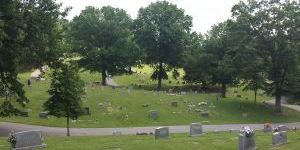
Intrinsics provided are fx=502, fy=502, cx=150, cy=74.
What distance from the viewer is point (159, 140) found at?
29344mm

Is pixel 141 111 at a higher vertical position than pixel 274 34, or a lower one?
lower

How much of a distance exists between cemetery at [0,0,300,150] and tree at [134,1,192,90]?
0.18 meters

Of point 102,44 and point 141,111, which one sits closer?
point 141,111

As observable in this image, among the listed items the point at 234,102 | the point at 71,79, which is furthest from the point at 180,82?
the point at 71,79

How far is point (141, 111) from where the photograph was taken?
169 feet

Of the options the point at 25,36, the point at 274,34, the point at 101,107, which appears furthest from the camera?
the point at 274,34

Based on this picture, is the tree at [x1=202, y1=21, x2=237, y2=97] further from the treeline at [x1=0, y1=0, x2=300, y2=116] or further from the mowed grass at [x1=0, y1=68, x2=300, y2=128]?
the mowed grass at [x1=0, y1=68, x2=300, y2=128]

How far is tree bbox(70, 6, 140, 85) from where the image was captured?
256 ft

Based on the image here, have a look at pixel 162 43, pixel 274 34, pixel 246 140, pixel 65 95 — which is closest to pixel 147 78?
pixel 162 43

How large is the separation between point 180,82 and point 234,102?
A: 102ft

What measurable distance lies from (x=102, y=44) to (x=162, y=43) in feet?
37.6

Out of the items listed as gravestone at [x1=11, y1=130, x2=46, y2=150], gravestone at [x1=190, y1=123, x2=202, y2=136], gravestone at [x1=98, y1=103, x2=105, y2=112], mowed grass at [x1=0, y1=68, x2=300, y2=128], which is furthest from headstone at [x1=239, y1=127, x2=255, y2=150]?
gravestone at [x1=98, y1=103, x2=105, y2=112]

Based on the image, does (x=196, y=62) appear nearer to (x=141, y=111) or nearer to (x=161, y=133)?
(x=141, y=111)

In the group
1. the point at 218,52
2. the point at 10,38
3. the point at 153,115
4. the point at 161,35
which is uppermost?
the point at 161,35
